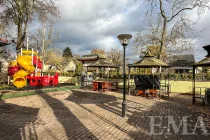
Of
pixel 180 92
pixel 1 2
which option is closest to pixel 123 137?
pixel 180 92

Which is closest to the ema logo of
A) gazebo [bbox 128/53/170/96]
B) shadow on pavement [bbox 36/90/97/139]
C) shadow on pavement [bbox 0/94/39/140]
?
shadow on pavement [bbox 36/90/97/139]

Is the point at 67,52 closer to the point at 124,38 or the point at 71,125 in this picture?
the point at 124,38

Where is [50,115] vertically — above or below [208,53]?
below

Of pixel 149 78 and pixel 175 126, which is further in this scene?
pixel 149 78

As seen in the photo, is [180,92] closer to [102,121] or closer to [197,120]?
[197,120]

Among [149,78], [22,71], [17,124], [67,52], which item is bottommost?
[17,124]

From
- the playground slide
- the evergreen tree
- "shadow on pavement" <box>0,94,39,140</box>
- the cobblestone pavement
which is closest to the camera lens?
"shadow on pavement" <box>0,94,39,140</box>

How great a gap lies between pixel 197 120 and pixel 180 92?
9497mm

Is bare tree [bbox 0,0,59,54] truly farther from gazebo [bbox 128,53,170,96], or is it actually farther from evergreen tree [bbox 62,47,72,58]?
evergreen tree [bbox 62,47,72,58]

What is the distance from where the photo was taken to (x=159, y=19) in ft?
64.9

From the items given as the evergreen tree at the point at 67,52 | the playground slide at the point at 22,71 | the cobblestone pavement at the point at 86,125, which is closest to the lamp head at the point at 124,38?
the cobblestone pavement at the point at 86,125

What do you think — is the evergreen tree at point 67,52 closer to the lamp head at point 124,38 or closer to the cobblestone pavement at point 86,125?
the cobblestone pavement at point 86,125

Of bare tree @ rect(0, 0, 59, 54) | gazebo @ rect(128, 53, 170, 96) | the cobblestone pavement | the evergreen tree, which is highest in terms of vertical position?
the evergreen tree

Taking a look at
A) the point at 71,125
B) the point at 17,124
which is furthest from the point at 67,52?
the point at 71,125
